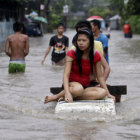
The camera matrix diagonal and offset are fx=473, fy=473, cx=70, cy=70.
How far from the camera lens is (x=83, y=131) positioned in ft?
19.2

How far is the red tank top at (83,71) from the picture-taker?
7.09m

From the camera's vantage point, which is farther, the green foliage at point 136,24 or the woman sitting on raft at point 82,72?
the green foliage at point 136,24

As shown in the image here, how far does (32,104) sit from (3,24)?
88.8ft

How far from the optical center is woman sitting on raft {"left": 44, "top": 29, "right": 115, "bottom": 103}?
22.7ft

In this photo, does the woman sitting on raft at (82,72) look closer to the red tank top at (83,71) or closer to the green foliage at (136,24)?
the red tank top at (83,71)

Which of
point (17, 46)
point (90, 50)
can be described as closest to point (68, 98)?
point (90, 50)

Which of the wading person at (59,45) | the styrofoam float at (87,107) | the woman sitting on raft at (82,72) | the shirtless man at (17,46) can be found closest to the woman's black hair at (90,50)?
the woman sitting on raft at (82,72)

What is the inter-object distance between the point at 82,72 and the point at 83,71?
26 mm

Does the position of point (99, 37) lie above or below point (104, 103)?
above

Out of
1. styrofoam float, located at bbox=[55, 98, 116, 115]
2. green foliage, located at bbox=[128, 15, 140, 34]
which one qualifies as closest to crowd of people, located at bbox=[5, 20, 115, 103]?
styrofoam float, located at bbox=[55, 98, 116, 115]

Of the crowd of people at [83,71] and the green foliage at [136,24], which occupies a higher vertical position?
the crowd of people at [83,71]

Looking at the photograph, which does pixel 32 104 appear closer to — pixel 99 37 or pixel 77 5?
pixel 99 37

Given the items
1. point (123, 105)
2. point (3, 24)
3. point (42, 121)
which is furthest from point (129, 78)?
point (3, 24)

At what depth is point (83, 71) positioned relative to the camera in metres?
7.16
